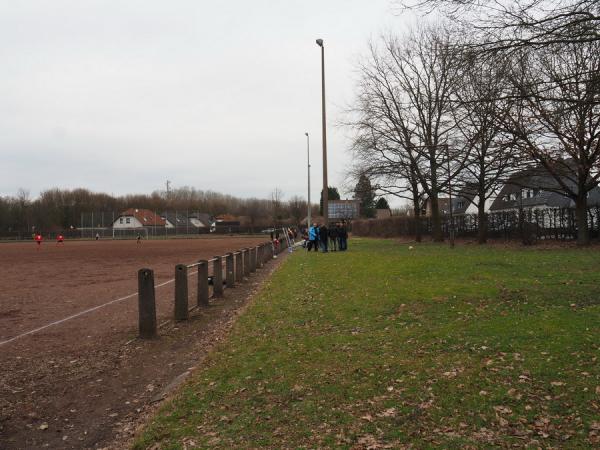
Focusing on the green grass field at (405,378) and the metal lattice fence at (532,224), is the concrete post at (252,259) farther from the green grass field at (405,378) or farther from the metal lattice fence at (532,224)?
the metal lattice fence at (532,224)

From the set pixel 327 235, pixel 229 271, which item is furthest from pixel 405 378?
pixel 327 235

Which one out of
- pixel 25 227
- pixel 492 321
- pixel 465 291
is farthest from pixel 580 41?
pixel 25 227

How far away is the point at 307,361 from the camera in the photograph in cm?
619

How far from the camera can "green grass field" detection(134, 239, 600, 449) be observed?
413 cm

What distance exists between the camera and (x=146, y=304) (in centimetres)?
837

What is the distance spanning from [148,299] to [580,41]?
6.75 meters

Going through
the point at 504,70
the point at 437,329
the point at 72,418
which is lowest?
the point at 72,418

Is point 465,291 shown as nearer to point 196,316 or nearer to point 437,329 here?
point 437,329

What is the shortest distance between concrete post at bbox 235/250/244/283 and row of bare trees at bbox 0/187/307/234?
87.3 meters

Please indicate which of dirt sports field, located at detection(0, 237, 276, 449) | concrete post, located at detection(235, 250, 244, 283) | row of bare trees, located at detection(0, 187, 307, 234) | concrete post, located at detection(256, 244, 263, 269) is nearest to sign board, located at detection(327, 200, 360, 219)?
row of bare trees, located at detection(0, 187, 307, 234)

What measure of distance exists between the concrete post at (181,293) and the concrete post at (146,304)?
3.67 ft

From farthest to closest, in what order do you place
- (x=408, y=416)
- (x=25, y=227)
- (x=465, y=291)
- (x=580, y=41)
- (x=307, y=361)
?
(x=25, y=227)
(x=465, y=291)
(x=580, y=41)
(x=307, y=361)
(x=408, y=416)

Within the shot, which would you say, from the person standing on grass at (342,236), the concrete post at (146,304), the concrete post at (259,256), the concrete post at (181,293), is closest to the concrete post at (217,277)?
the concrete post at (181,293)

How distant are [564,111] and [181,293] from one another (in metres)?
6.77
